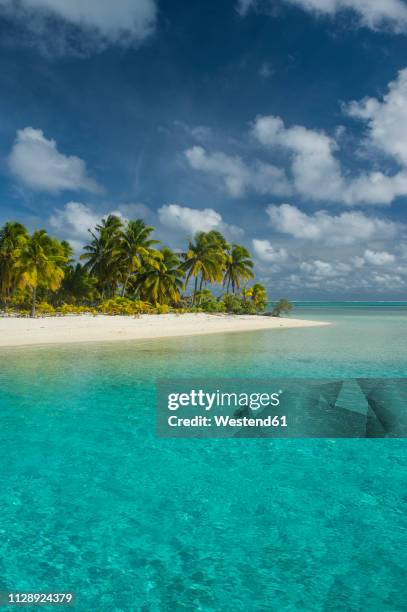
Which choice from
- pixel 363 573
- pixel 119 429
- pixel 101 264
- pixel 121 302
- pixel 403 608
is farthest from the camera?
pixel 101 264

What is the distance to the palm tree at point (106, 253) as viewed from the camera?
4510 centimetres

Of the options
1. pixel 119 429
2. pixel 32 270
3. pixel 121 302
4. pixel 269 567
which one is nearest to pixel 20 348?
pixel 119 429

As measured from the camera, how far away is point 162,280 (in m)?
47.6

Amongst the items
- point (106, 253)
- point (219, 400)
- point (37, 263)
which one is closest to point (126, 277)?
point (106, 253)

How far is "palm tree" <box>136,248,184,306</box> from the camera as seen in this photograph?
155 ft

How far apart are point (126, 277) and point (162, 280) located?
4997 mm

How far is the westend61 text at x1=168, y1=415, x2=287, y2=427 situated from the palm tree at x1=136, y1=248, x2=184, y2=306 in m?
37.6

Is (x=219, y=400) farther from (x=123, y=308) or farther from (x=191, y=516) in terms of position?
(x=123, y=308)

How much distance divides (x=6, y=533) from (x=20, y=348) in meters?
16.0

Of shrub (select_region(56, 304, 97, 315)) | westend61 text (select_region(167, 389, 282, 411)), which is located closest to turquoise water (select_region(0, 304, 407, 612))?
westend61 text (select_region(167, 389, 282, 411))

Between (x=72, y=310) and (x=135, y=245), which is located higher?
(x=135, y=245)

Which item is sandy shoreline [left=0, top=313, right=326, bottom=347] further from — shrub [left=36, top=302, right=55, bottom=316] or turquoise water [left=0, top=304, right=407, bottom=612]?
turquoise water [left=0, top=304, right=407, bottom=612]

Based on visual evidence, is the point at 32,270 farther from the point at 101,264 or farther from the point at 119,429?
the point at 119,429

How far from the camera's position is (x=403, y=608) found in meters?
3.46
